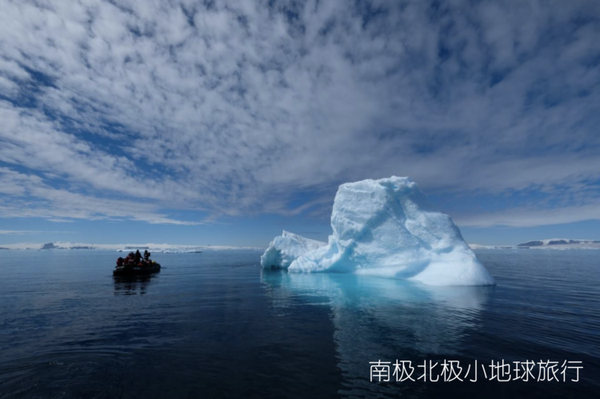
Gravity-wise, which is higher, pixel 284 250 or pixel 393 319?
pixel 284 250

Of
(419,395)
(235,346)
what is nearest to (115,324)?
(235,346)

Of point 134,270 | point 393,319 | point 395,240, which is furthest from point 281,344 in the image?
point 134,270

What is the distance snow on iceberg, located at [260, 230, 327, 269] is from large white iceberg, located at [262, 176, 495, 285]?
508 cm

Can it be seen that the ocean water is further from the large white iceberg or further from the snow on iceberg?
the snow on iceberg

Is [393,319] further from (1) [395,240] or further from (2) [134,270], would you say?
(2) [134,270]

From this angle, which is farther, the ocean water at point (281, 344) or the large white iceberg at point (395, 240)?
the large white iceberg at point (395, 240)

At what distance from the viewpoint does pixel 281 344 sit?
→ 8539 millimetres

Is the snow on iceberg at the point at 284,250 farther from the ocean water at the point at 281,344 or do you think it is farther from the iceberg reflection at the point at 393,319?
the ocean water at the point at 281,344

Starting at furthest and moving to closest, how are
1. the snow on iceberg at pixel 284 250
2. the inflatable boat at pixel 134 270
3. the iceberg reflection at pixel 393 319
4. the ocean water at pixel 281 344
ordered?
1. the snow on iceberg at pixel 284 250
2. the inflatable boat at pixel 134 270
3. the iceberg reflection at pixel 393 319
4. the ocean water at pixel 281 344

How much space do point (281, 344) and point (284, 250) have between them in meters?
29.4

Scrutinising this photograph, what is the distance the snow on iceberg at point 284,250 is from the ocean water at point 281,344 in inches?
849

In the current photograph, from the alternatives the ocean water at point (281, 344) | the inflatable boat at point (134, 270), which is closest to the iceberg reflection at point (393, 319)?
the ocean water at point (281, 344)

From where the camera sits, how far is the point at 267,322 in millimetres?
11117

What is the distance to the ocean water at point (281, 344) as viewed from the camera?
598 centimetres
